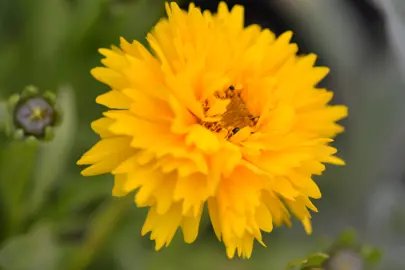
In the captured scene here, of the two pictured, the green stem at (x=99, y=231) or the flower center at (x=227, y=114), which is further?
the green stem at (x=99, y=231)

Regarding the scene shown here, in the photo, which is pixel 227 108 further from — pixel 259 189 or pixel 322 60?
pixel 322 60

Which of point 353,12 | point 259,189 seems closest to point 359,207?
point 353,12

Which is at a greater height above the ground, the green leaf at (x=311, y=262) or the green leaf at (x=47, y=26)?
the green leaf at (x=47, y=26)

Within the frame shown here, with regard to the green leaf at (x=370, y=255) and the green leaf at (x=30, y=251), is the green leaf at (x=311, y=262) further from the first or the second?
the green leaf at (x=30, y=251)

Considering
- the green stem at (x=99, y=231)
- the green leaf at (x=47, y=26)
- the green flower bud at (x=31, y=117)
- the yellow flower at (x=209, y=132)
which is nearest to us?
the yellow flower at (x=209, y=132)

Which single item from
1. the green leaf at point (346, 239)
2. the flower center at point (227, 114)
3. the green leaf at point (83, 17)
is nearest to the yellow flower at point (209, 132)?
the flower center at point (227, 114)

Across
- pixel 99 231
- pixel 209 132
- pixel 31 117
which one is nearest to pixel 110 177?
pixel 99 231

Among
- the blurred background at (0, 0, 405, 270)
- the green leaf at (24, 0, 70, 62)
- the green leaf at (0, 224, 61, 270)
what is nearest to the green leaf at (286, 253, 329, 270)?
the blurred background at (0, 0, 405, 270)
